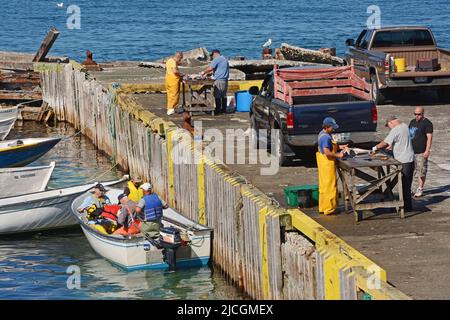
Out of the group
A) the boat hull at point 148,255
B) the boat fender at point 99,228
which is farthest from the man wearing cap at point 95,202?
the boat hull at point 148,255

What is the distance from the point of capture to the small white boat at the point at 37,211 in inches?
1032

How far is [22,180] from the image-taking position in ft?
96.2

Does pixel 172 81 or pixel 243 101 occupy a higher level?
pixel 172 81

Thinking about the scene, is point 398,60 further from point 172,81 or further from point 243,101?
point 172,81

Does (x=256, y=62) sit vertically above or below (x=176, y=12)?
above

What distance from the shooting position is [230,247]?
2119 cm

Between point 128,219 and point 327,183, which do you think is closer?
point 327,183

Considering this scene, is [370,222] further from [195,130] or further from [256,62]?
[256,62]

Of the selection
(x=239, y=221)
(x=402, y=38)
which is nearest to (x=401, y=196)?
(x=239, y=221)

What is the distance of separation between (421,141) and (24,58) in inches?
1237

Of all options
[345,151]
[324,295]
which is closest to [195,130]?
[345,151]

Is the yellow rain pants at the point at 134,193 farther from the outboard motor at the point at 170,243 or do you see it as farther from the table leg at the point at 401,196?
the table leg at the point at 401,196

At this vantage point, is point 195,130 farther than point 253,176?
Yes

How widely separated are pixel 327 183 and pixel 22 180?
1249 cm
